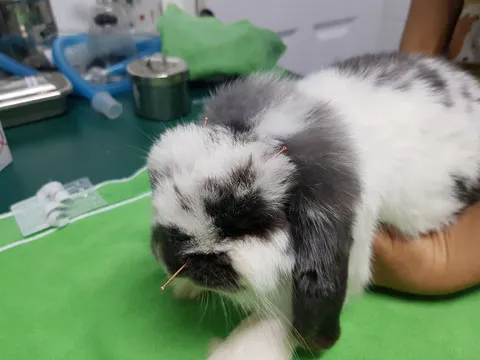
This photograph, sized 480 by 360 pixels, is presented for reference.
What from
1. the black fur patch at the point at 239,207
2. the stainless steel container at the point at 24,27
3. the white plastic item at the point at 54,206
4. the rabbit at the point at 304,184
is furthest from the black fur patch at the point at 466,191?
the stainless steel container at the point at 24,27

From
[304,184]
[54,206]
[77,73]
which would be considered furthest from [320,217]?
[77,73]

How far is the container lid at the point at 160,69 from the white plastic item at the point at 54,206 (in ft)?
1.27

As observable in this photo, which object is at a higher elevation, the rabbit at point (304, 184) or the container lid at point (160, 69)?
the rabbit at point (304, 184)

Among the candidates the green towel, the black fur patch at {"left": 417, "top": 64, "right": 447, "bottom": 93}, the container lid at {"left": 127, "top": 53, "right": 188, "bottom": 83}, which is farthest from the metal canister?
the black fur patch at {"left": 417, "top": 64, "right": 447, "bottom": 93}

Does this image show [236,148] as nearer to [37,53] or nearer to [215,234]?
[215,234]

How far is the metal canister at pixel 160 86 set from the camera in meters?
1.28

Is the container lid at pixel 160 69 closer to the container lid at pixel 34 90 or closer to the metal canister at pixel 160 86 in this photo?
the metal canister at pixel 160 86

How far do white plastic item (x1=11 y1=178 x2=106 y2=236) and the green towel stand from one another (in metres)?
0.61

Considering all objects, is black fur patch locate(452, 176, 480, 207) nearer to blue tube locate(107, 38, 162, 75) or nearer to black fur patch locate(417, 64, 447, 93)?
black fur patch locate(417, 64, 447, 93)

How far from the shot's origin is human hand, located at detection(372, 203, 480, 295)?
0.74 metres

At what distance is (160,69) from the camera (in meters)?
1.30

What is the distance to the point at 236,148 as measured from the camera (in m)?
0.55

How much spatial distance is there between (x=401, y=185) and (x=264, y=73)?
30cm

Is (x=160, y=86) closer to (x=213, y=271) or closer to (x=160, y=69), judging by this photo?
(x=160, y=69)
